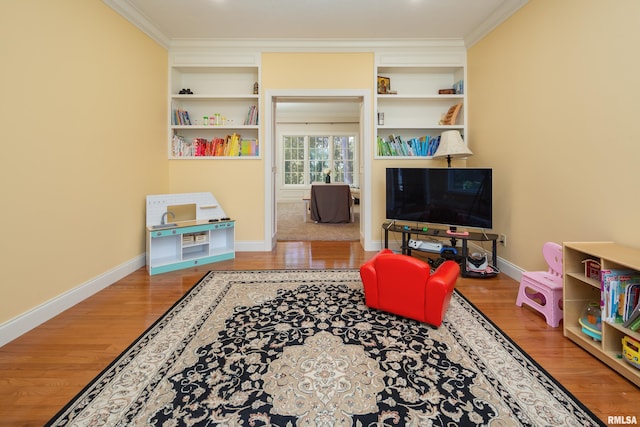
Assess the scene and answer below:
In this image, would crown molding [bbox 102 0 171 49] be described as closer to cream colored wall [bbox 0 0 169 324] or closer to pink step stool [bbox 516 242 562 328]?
cream colored wall [bbox 0 0 169 324]

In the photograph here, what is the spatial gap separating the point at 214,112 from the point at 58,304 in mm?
2892

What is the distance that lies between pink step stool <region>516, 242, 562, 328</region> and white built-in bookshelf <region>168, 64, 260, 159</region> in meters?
3.25

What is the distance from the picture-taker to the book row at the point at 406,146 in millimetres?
3881

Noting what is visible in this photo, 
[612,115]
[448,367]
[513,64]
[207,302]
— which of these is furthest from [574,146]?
[207,302]

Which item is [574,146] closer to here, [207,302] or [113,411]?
[207,302]

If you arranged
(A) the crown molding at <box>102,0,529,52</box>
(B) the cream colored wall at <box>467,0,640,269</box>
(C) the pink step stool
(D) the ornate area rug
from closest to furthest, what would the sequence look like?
(D) the ornate area rug
(B) the cream colored wall at <box>467,0,640,269</box>
(C) the pink step stool
(A) the crown molding at <box>102,0,529,52</box>

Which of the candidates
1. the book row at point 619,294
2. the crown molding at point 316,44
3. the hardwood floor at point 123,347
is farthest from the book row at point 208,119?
the book row at point 619,294

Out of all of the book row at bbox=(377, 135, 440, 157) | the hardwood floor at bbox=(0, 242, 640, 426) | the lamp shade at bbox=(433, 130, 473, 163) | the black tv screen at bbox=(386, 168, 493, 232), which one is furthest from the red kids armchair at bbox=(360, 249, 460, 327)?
the book row at bbox=(377, 135, 440, 157)

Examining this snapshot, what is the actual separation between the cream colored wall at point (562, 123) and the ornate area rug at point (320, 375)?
1.09 metres

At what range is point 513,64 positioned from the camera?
287 cm

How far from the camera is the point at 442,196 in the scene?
3189 mm

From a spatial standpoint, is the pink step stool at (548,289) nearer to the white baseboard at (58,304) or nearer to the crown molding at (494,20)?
the crown molding at (494,20)

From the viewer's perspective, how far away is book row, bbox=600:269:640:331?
151 centimetres

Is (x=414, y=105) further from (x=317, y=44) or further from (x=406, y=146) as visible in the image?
(x=317, y=44)
